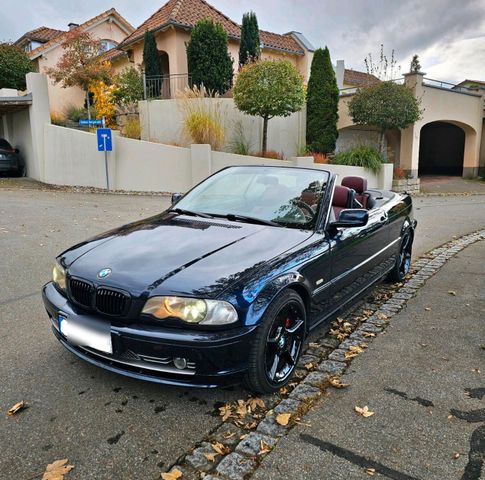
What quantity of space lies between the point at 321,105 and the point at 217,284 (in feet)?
51.4

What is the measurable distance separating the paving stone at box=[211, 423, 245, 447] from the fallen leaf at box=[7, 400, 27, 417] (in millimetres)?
1217

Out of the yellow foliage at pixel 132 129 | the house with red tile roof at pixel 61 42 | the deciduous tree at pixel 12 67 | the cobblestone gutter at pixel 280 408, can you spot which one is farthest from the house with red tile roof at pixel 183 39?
the cobblestone gutter at pixel 280 408

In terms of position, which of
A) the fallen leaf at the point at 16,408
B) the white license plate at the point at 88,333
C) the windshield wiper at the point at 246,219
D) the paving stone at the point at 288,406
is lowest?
the paving stone at the point at 288,406

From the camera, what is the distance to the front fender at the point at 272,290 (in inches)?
108

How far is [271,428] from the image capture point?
2.70 m

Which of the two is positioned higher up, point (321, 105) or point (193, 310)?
point (321, 105)

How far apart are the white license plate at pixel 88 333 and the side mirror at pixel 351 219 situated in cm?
200

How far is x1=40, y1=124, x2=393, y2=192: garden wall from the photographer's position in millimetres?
13664

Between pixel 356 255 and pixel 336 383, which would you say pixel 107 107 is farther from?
pixel 336 383

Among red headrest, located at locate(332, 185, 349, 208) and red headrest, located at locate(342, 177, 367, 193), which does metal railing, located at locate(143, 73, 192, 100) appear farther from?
red headrest, located at locate(332, 185, 349, 208)

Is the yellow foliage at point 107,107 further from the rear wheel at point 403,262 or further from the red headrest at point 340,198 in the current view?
the red headrest at point 340,198

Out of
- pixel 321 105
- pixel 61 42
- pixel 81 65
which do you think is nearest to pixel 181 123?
pixel 321 105

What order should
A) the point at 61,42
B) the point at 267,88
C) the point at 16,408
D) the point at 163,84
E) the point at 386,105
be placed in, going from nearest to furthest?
the point at 16,408 < the point at 267,88 < the point at 386,105 < the point at 163,84 < the point at 61,42

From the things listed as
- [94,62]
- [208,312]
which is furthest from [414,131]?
[208,312]
